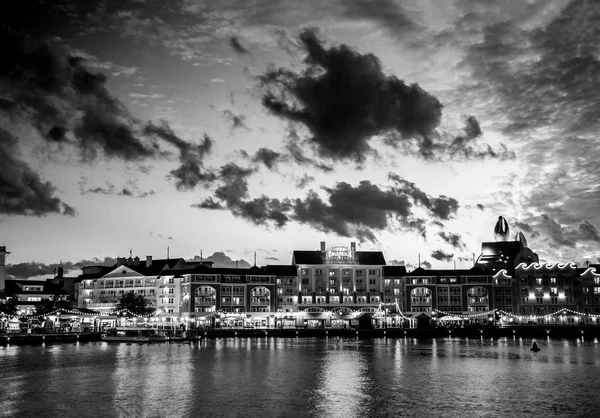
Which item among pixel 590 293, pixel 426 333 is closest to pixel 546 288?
pixel 590 293

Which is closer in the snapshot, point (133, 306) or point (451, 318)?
point (133, 306)

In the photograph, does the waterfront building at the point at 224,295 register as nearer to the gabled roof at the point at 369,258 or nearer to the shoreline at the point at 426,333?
the shoreline at the point at 426,333

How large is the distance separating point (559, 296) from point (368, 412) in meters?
127

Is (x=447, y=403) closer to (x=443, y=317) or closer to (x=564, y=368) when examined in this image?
(x=564, y=368)

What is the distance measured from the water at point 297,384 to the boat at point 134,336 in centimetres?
2628

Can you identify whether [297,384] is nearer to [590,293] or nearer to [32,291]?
[590,293]

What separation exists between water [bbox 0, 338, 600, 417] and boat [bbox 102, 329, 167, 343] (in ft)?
86.2

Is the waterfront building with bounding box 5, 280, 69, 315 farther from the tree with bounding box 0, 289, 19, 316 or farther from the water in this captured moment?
the water

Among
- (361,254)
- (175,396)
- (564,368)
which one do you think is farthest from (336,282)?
(175,396)

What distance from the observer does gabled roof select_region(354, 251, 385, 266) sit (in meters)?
160

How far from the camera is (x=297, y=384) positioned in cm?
5750

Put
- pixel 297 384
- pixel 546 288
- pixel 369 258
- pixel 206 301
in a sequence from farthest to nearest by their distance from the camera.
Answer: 1. pixel 369 258
2. pixel 546 288
3. pixel 206 301
4. pixel 297 384

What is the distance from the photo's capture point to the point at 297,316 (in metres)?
151

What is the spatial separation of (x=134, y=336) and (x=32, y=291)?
169 ft
